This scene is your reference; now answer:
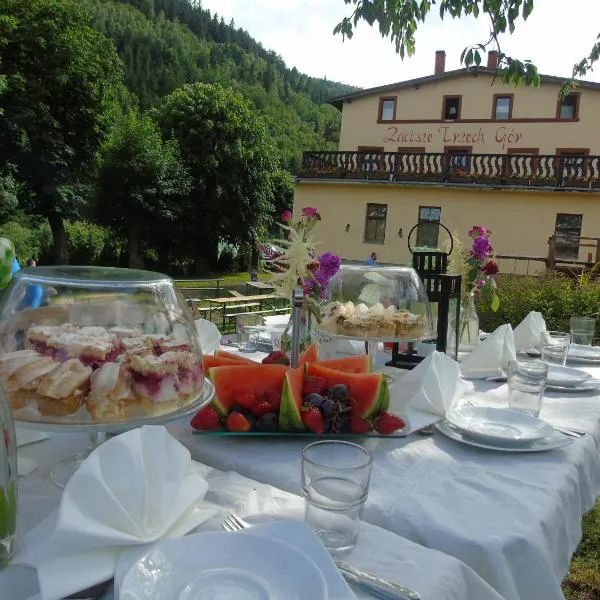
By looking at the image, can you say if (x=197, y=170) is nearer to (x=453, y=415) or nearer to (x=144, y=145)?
(x=144, y=145)

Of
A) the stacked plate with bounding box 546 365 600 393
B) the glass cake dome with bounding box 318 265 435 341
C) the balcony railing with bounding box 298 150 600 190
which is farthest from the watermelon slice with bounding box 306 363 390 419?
the balcony railing with bounding box 298 150 600 190

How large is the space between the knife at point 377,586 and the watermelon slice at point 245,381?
2.21 ft

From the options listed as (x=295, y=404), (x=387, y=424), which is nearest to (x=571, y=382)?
(x=387, y=424)

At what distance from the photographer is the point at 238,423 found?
142 cm

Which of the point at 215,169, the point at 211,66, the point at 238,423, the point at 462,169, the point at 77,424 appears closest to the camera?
the point at 77,424

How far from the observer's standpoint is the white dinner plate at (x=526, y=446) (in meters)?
1.46

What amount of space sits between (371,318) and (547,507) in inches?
45.3

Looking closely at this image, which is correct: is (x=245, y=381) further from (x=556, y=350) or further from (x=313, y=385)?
(x=556, y=350)

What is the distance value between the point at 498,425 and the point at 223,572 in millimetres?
1053

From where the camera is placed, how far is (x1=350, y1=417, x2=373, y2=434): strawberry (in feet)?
4.81

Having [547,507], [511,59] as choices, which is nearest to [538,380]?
[547,507]

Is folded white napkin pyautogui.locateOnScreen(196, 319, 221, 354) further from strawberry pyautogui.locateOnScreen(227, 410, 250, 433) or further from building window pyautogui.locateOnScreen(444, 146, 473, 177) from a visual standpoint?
building window pyautogui.locateOnScreen(444, 146, 473, 177)

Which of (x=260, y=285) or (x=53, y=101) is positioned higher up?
(x=53, y=101)

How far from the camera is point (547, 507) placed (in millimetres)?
1201
